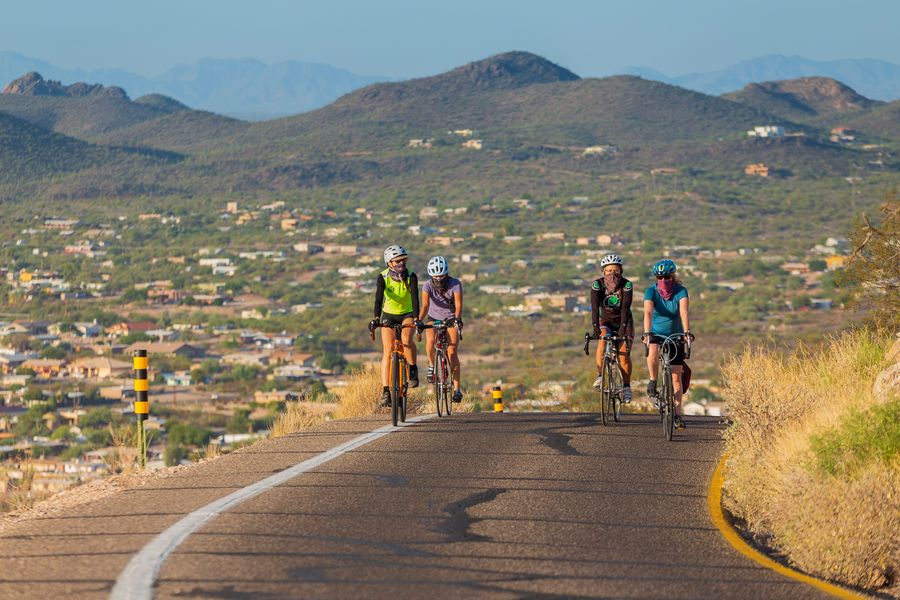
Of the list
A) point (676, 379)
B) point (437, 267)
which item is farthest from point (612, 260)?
point (437, 267)

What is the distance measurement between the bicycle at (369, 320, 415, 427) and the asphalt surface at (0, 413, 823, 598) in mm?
1708

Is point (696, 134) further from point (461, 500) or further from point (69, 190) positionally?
point (461, 500)

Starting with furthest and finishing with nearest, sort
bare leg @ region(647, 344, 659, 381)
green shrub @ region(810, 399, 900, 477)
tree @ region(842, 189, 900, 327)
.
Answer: tree @ region(842, 189, 900, 327)
bare leg @ region(647, 344, 659, 381)
green shrub @ region(810, 399, 900, 477)

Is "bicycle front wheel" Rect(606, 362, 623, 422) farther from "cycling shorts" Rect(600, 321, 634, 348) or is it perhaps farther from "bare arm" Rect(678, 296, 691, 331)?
"bare arm" Rect(678, 296, 691, 331)

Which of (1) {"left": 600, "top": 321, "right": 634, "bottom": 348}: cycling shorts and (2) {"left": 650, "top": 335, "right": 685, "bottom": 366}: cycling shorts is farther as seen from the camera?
(1) {"left": 600, "top": 321, "right": 634, "bottom": 348}: cycling shorts

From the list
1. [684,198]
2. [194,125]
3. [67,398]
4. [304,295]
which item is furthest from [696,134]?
[67,398]

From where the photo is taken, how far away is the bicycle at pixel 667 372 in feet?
47.1

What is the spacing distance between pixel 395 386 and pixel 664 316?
3.08 m

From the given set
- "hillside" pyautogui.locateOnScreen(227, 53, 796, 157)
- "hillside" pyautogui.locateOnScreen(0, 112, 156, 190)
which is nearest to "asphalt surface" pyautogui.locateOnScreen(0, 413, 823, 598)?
"hillside" pyautogui.locateOnScreen(0, 112, 156, 190)

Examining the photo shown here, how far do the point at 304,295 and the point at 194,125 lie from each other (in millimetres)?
94485

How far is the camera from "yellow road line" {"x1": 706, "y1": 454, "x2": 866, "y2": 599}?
8.35m

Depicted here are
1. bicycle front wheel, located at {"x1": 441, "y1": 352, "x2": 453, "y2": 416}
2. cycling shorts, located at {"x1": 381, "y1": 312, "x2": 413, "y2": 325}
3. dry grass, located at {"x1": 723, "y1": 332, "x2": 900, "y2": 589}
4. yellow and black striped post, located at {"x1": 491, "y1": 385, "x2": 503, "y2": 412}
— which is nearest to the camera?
dry grass, located at {"x1": 723, "y1": 332, "x2": 900, "y2": 589}

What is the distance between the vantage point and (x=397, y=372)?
16.0 metres

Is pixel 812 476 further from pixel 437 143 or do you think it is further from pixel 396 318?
pixel 437 143
